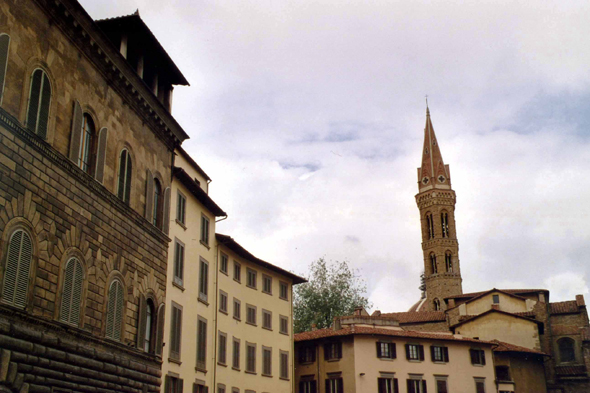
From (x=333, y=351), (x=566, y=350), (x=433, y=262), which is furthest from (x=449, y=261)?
(x=333, y=351)

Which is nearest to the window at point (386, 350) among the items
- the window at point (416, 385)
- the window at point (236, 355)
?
the window at point (416, 385)

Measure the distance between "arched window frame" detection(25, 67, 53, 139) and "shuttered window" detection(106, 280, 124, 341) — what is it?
5.10 meters

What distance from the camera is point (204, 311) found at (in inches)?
1206

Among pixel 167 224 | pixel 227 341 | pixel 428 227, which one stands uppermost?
pixel 428 227

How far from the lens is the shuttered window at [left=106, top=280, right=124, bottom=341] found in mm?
18203

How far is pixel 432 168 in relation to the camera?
105m

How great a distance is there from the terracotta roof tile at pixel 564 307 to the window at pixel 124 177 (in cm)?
5155

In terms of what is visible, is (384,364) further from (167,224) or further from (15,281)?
(15,281)

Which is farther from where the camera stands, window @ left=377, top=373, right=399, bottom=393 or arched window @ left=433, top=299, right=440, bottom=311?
arched window @ left=433, top=299, right=440, bottom=311

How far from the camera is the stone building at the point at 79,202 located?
14383 mm

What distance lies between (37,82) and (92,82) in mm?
2639

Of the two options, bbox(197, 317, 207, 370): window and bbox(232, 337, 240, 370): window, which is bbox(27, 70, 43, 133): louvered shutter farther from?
bbox(232, 337, 240, 370): window

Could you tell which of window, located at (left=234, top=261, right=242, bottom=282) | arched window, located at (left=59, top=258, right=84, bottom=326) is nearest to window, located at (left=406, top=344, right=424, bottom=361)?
window, located at (left=234, top=261, right=242, bottom=282)

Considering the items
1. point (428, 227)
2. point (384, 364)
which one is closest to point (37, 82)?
point (384, 364)
